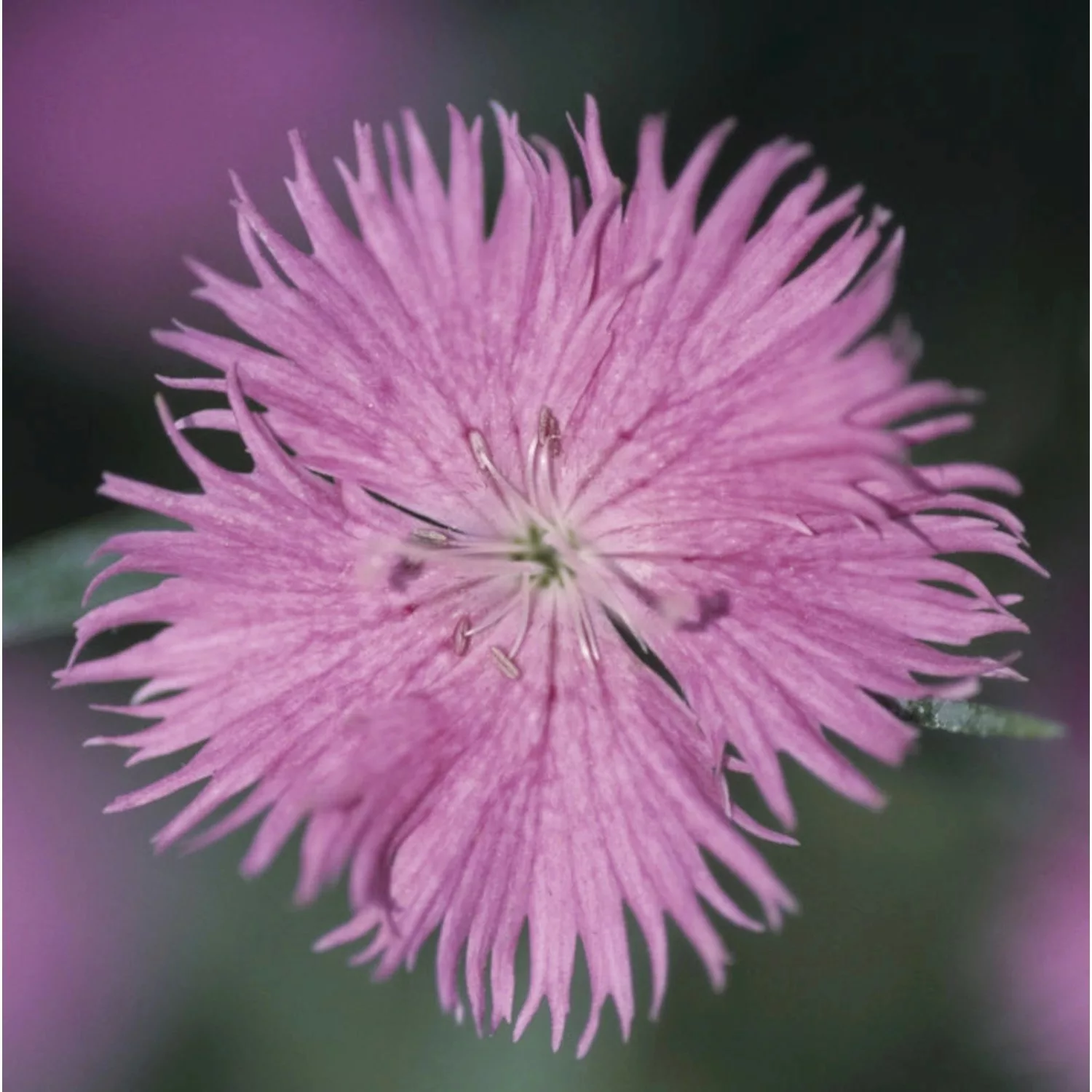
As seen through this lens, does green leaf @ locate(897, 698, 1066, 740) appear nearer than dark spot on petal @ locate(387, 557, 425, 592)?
Yes

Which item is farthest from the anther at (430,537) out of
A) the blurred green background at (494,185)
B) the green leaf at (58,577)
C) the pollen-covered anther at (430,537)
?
the blurred green background at (494,185)

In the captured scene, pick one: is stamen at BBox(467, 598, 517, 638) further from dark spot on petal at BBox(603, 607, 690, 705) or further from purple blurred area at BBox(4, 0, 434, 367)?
purple blurred area at BBox(4, 0, 434, 367)

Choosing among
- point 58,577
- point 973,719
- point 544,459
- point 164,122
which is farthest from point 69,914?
point 973,719

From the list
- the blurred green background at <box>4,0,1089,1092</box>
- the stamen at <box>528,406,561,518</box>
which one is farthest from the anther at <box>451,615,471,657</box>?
the blurred green background at <box>4,0,1089,1092</box>

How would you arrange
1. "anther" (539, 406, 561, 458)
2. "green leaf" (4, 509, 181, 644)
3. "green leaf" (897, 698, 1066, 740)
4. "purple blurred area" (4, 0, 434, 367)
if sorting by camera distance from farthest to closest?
"purple blurred area" (4, 0, 434, 367)
"green leaf" (4, 509, 181, 644)
"anther" (539, 406, 561, 458)
"green leaf" (897, 698, 1066, 740)

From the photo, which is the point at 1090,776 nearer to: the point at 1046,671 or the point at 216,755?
the point at 1046,671

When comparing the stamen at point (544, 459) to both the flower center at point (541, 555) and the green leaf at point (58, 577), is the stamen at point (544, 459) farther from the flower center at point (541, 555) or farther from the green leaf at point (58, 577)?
the green leaf at point (58, 577)
